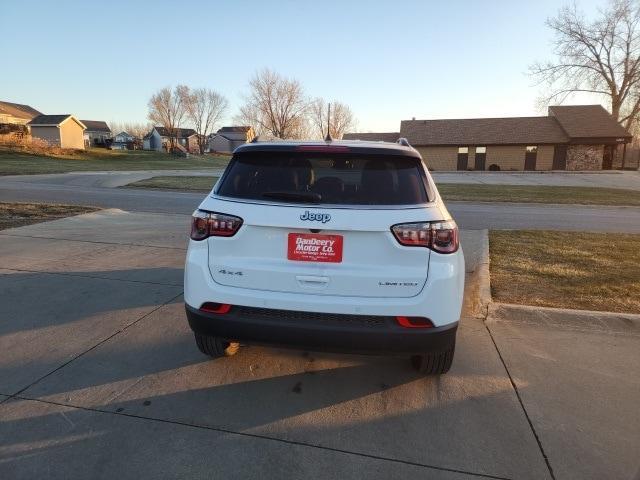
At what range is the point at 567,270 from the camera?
609 centimetres

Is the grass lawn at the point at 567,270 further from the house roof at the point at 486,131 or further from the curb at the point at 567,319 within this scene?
the house roof at the point at 486,131

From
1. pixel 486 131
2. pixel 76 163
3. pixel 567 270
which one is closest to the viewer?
pixel 567 270

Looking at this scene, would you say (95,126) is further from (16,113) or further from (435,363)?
(435,363)

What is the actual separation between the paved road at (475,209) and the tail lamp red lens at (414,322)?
8338mm

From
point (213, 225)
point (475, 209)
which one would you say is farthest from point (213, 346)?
point (475, 209)

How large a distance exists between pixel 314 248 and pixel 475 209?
494 inches

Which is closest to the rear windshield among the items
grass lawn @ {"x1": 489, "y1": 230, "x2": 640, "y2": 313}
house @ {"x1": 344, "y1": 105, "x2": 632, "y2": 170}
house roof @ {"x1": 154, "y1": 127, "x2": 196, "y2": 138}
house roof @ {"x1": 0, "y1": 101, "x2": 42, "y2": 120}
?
grass lawn @ {"x1": 489, "y1": 230, "x2": 640, "y2": 313}

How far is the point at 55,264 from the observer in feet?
19.8

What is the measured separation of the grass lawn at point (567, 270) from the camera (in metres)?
4.94

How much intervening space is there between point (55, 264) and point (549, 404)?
6055mm

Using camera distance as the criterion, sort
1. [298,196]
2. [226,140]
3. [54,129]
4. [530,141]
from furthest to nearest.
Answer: [226,140] < [54,129] < [530,141] < [298,196]

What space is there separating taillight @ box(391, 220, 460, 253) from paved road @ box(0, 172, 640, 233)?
27.1 feet

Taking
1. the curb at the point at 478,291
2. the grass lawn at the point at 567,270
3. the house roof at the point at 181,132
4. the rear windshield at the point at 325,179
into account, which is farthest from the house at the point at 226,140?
the rear windshield at the point at 325,179

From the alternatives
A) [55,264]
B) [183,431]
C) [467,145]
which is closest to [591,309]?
[183,431]
